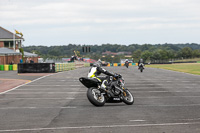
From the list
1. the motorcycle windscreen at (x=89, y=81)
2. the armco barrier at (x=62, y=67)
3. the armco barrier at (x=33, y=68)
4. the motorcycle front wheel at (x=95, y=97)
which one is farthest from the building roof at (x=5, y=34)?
the motorcycle front wheel at (x=95, y=97)

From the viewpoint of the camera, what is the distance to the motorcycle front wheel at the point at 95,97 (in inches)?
467

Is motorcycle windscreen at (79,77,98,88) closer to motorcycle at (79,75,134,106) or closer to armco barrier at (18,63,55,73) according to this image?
motorcycle at (79,75,134,106)

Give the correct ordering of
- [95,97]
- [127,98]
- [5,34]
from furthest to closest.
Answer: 1. [5,34]
2. [127,98]
3. [95,97]

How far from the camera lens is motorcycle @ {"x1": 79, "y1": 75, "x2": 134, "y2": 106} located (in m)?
11.9

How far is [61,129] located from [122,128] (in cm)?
148

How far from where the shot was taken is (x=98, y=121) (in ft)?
30.1

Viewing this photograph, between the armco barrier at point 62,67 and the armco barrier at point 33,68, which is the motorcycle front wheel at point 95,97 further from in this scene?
the armco barrier at point 62,67

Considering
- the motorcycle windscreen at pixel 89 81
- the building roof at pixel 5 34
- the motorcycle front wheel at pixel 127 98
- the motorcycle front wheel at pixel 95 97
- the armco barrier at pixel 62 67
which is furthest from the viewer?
the building roof at pixel 5 34

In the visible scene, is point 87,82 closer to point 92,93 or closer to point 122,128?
point 92,93

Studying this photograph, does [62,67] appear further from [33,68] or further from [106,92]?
[106,92]

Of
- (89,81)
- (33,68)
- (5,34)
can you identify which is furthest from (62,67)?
(5,34)

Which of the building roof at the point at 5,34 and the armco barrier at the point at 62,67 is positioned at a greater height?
the building roof at the point at 5,34

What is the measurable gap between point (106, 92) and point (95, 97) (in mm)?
626

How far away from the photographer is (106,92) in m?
12.5
